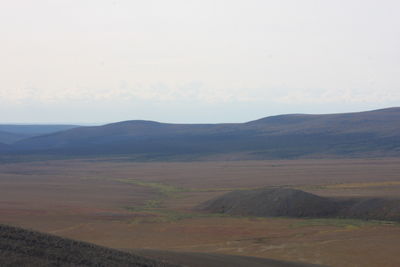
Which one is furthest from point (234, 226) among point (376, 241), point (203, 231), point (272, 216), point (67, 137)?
point (67, 137)

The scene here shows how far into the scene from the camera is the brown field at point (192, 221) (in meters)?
24.7

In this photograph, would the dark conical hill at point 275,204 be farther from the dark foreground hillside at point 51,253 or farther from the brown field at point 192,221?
the dark foreground hillside at point 51,253

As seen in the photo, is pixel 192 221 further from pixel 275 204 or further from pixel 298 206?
pixel 298 206

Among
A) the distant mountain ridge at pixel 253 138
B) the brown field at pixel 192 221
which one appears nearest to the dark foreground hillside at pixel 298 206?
the brown field at pixel 192 221

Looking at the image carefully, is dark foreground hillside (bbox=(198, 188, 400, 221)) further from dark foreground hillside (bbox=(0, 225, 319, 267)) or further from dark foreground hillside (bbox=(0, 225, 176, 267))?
dark foreground hillside (bbox=(0, 225, 176, 267))

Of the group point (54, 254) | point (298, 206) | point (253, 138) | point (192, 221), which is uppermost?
point (253, 138)

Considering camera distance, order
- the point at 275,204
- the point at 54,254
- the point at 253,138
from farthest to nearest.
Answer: the point at 253,138 → the point at 275,204 → the point at 54,254

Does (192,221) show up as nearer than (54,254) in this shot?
No

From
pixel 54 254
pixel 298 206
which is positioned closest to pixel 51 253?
pixel 54 254

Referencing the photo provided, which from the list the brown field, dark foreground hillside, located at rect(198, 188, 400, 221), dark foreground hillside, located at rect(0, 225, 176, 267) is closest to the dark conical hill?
dark foreground hillside, located at rect(198, 188, 400, 221)

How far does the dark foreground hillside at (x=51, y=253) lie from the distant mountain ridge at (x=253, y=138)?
3794 inches

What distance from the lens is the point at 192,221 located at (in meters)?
33.6

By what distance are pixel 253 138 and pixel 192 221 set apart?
349 feet

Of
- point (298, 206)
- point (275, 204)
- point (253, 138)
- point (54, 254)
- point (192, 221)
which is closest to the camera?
point (54, 254)
